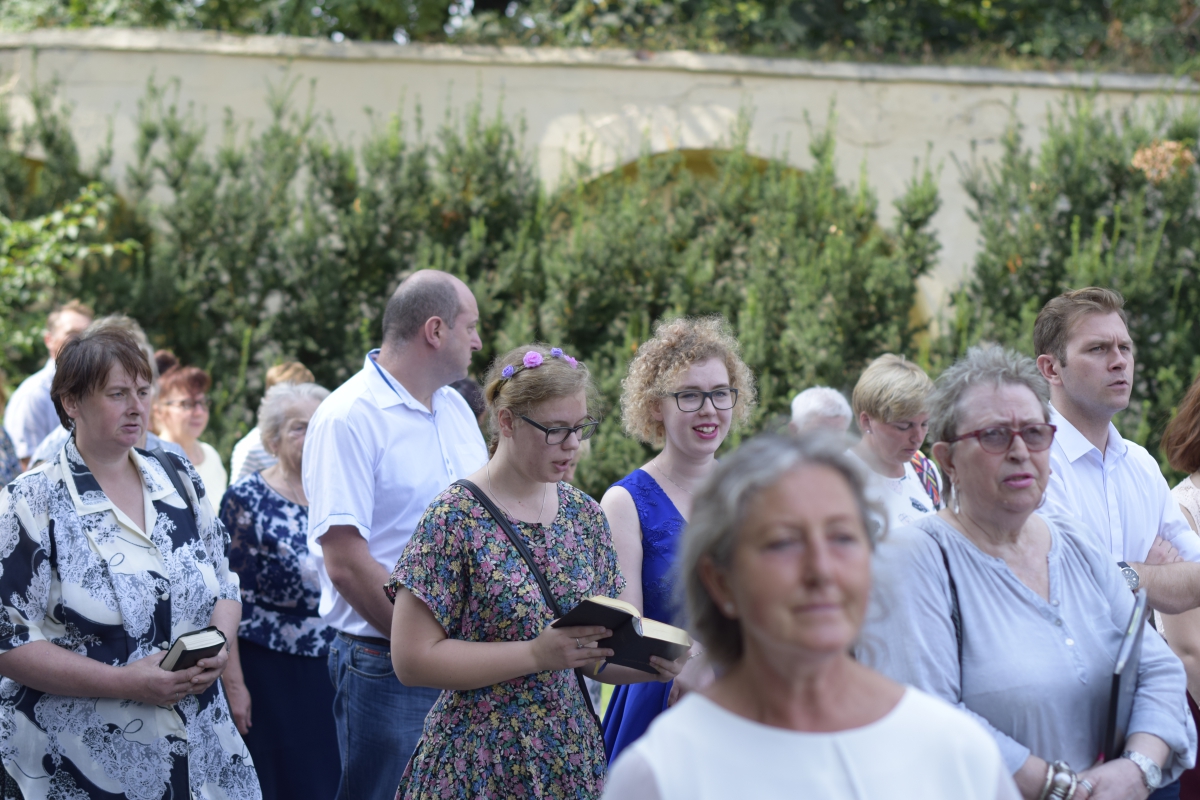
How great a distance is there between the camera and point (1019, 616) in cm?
230

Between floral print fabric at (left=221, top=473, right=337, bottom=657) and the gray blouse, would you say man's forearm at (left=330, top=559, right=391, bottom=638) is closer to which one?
floral print fabric at (left=221, top=473, right=337, bottom=657)

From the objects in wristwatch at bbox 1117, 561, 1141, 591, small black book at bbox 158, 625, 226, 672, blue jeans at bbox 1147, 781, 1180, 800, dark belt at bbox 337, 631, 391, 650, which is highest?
wristwatch at bbox 1117, 561, 1141, 591

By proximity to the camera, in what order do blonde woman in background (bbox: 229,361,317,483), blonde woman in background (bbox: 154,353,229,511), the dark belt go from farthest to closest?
blonde woman in background (bbox: 154,353,229,511) → blonde woman in background (bbox: 229,361,317,483) → the dark belt

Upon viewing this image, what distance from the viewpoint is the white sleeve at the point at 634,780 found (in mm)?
1490

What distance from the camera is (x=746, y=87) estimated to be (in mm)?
9289

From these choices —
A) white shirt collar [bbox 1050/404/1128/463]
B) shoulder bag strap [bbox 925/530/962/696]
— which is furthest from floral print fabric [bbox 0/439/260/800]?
white shirt collar [bbox 1050/404/1128/463]

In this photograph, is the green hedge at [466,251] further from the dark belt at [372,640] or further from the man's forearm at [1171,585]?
the man's forearm at [1171,585]

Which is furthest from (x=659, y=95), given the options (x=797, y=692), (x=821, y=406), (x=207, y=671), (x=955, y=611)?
(x=797, y=692)

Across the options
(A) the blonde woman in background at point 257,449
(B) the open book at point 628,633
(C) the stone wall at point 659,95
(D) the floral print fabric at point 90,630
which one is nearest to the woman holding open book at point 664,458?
(B) the open book at point 628,633

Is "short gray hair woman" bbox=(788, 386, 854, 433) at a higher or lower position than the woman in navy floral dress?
higher

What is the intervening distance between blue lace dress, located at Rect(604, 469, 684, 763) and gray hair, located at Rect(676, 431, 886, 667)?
1486 mm

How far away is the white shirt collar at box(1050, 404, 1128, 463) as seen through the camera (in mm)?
3332

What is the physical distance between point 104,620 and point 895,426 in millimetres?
2838

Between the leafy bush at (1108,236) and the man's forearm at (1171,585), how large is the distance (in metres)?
5.24
